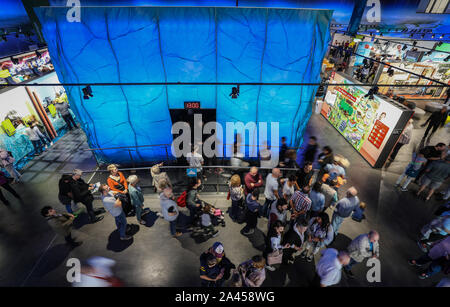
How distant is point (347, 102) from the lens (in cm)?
826

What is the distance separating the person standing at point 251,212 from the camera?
403 centimetres

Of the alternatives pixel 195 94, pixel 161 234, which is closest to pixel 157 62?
pixel 195 94

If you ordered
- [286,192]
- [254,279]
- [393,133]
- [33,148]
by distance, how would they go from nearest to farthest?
[254,279]
[286,192]
[393,133]
[33,148]

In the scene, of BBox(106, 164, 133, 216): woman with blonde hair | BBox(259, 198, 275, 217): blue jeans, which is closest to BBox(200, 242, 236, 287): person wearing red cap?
BBox(259, 198, 275, 217): blue jeans

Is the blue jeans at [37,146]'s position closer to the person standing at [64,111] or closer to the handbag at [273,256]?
the person standing at [64,111]

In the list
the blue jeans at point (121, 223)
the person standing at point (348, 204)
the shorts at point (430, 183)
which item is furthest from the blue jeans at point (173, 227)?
the shorts at point (430, 183)

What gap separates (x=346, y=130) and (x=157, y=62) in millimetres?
7893

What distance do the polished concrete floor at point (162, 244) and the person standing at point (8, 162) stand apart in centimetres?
29

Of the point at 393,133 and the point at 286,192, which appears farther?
the point at 393,133

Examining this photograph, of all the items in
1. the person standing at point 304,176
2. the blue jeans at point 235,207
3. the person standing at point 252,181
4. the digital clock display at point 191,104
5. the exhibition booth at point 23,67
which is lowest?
the blue jeans at point 235,207

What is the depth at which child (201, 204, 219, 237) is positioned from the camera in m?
4.29

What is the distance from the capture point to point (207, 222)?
439 centimetres

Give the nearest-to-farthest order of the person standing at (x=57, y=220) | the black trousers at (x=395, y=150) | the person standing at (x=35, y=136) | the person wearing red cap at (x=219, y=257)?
the person wearing red cap at (x=219, y=257), the person standing at (x=57, y=220), the black trousers at (x=395, y=150), the person standing at (x=35, y=136)
